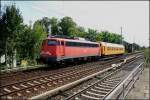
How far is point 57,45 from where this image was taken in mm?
24828

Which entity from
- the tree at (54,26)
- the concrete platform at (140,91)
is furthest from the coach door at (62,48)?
the tree at (54,26)

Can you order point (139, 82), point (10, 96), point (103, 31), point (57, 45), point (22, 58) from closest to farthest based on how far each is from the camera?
point (10, 96) < point (139, 82) < point (57, 45) < point (22, 58) < point (103, 31)

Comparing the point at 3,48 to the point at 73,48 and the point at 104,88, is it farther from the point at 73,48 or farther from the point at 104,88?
the point at 104,88

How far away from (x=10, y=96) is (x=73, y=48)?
54.4 ft

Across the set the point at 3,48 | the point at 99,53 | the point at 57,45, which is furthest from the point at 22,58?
the point at 99,53

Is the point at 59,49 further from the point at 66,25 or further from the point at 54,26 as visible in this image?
the point at 54,26

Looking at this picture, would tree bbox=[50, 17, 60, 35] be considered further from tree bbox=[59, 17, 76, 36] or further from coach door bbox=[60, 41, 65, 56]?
coach door bbox=[60, 41, 65, 56]

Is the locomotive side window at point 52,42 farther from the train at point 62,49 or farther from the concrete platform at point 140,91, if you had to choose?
the concrete platform at point 140,91

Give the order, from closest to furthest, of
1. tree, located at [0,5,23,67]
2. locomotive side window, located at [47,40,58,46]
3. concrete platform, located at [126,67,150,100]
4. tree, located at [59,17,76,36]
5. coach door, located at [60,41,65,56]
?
concrete platform, located at [126,67,150,100]
locomotive side window, located at [47,40,58,46]
coach door, located at [60,41,65,56]
tree, located at [0,5,23,67]
tree, located at [59,17,76,36]

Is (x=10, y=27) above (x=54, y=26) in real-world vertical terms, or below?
below

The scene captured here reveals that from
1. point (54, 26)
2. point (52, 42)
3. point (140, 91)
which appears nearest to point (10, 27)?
point (52, 42)

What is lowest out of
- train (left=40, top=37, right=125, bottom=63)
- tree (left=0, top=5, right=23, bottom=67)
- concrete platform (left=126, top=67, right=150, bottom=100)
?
concrete platform (left=126, top=67, right=150, bottom=100)

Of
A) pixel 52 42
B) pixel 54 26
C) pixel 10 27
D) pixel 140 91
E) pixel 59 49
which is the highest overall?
pixel 54 26

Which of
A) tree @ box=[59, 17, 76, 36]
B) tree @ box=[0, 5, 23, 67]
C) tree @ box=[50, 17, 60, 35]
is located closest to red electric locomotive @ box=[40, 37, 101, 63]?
tree @ box=[0, 5, 23, 67]
